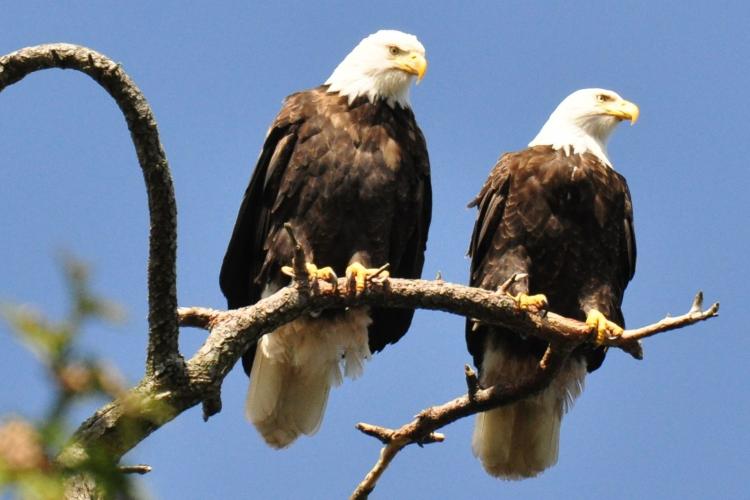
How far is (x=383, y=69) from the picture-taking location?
6367mm

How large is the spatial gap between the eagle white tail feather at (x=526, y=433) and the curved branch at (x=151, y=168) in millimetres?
3311

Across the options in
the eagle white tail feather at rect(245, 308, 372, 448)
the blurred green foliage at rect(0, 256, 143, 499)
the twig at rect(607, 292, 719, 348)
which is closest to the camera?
the blurred green foliage at rect(0, 256, 143, 499)

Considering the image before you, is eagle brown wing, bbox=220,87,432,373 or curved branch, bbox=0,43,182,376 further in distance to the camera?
eagle brown wing, bbox=220,87,432,373

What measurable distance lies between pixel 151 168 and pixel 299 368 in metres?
2.64

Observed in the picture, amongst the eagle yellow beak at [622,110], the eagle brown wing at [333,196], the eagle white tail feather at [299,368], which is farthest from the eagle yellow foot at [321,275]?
the eagle yellow beak at [622,110]

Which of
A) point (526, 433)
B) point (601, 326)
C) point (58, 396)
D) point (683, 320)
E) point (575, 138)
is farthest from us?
point (575, 138)

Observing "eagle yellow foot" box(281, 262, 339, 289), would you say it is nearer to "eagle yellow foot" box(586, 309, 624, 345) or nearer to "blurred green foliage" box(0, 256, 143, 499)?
"eagle yellow foot" box(586, 309, 624, 345)

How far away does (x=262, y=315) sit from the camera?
434cm

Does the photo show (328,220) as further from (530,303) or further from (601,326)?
(601,326)

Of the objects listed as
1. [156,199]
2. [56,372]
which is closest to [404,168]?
[156,199]

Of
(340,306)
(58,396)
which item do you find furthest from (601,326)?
(58,396)

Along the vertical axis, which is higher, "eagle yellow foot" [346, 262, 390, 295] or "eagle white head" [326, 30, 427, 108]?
"eagle white head" [326, 30, 427, 108]

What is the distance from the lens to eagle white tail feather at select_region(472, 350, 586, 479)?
6.64 meters

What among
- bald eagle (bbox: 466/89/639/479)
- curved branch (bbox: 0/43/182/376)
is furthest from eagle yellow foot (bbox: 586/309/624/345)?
curved branch (bbox: 0/43/182/376)
